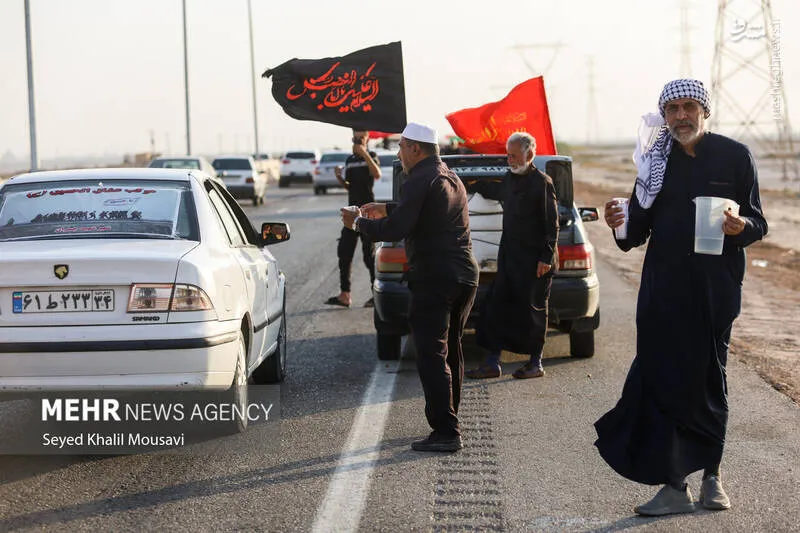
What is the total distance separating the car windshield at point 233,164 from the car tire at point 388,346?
31.0 m

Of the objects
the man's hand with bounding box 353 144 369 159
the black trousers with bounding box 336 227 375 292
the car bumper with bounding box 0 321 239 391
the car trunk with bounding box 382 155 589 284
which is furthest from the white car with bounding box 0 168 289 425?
the black trousers with bounding box 336 227 375 292

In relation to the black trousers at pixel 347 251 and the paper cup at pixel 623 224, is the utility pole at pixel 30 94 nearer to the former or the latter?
the black trousers at pixel 347 251

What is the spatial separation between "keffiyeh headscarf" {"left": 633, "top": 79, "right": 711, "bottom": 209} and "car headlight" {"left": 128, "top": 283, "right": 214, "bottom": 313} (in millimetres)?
2268

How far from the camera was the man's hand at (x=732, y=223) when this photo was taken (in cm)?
496

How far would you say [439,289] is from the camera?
6434 millimetres

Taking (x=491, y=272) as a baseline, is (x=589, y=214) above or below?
above

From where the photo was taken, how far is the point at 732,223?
496cm

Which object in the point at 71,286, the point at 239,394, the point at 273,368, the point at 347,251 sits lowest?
the point at 273,368

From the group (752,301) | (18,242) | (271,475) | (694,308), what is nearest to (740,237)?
(694,308)

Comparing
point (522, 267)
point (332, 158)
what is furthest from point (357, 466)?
point (332, 158)

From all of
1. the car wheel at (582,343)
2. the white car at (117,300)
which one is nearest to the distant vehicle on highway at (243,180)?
the car wheel at (582,343)

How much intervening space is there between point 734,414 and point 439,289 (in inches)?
→ 89.9

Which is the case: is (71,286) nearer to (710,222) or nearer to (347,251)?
(710,222)

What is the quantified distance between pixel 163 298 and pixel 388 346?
3.67 m
